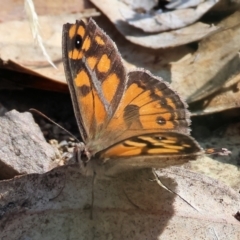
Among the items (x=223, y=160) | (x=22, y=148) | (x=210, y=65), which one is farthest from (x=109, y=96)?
(x=210, y=65)

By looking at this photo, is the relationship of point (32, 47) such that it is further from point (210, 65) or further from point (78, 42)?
point (210, 65)

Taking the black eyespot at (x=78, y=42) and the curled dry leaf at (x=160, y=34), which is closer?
the black eyespot at (x=78, y=42)

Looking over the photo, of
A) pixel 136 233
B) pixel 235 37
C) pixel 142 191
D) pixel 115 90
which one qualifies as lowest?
pixel 136 233

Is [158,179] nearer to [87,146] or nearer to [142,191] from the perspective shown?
[142,191]

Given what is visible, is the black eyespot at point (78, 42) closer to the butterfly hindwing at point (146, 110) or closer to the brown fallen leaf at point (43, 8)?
the butterfly hindwing at point (146, 110)

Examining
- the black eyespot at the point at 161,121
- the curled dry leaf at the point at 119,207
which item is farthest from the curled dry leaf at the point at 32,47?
the curled dry leaf at the point at 119,207

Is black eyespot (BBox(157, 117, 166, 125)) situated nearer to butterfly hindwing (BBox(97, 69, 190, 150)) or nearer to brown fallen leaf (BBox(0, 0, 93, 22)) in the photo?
butterfly hindwing (BBox(97, 69, 190, 150))

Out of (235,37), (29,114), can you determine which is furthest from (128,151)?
(235,37)

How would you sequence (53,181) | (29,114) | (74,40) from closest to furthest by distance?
(53,181), (74,40), (29,114)
